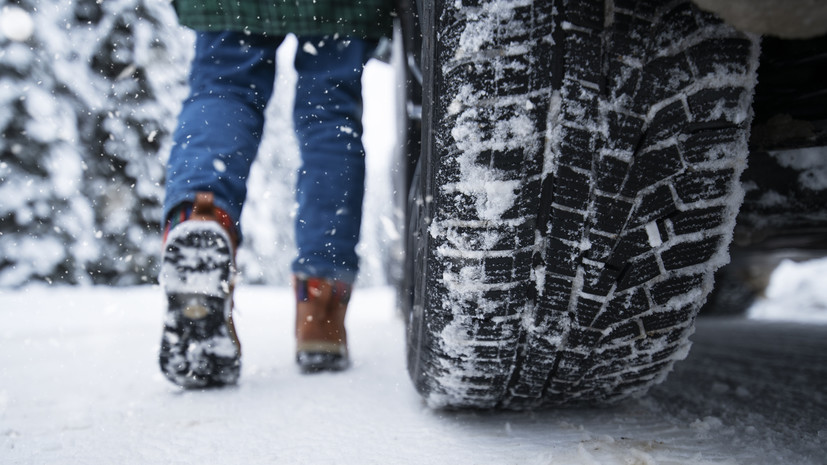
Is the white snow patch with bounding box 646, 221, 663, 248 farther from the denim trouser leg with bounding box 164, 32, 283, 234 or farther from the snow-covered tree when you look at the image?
the snow-covered tree

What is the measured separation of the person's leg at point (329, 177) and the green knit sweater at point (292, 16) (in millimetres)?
46

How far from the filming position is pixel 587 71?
0.41 meters

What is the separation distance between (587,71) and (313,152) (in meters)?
0.71

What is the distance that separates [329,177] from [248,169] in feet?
0.60

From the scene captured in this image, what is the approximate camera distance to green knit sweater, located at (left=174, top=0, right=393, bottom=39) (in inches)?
33.7

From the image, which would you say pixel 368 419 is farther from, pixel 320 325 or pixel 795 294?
pixel 795 294

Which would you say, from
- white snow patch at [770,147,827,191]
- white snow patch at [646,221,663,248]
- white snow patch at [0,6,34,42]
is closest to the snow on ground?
white snow patch at [770,147,827,191]

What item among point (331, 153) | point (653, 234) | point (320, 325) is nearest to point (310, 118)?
point (331, 153)

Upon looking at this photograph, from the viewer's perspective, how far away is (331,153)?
1.00 m

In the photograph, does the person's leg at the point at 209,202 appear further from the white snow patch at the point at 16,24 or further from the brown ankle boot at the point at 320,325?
the white snow patch at the point at 16,24

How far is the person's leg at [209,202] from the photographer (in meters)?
0.74

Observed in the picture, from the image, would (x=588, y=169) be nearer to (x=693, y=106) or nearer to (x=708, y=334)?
(x=693, y=106)

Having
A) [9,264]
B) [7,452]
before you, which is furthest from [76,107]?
[7,452]

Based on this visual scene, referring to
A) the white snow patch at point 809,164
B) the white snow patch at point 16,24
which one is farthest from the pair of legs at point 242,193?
the white snow patch at point 16,24
